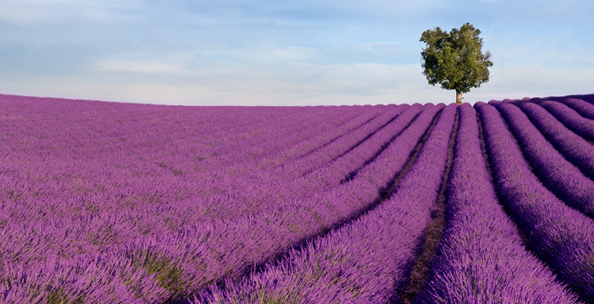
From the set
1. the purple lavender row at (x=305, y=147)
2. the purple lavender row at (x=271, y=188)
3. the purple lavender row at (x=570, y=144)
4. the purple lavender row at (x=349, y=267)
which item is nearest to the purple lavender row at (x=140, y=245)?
the purple lavender row at (x=349, y=267)

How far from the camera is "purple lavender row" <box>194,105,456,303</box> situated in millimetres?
2414

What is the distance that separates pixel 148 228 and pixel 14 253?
1376mm

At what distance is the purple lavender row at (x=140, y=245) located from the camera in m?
2.49

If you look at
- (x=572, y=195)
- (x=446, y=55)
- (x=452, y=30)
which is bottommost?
(x=572, y=195)

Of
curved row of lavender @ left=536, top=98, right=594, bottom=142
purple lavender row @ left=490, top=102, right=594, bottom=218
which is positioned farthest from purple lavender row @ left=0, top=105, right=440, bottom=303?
curved row of lavender @ left=536, top=98, right=594, bottom=142

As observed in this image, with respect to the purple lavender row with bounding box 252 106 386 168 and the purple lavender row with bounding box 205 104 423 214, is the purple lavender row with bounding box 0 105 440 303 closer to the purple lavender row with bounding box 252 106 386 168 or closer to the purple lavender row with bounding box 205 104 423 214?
the purple lavender row with bounding box 205 104 423 214

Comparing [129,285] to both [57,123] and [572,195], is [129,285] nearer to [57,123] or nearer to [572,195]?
[572,195]

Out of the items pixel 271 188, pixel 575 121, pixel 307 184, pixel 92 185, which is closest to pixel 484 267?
pixel 271 188

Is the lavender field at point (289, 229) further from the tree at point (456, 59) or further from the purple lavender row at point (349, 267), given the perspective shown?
the tree at point (456, 59)

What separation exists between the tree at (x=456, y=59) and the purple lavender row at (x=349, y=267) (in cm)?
3837

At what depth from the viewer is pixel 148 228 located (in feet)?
14.1

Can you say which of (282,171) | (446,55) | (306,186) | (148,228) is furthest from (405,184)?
(446,55)

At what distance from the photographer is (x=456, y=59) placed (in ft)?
135

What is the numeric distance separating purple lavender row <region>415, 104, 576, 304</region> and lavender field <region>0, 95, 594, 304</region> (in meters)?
0.02
